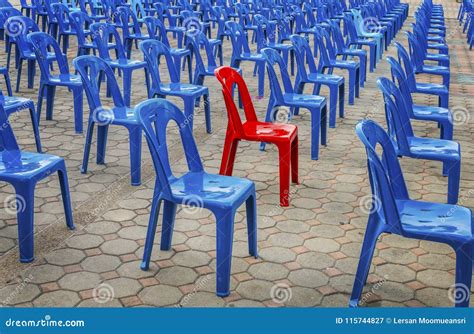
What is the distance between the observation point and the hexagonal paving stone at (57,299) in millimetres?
3414

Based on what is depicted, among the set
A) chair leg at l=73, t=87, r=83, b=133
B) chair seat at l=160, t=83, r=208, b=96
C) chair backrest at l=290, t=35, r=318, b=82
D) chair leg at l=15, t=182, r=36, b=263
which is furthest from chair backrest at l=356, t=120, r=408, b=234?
chair leg at l=73, t=87, r=83, b=133

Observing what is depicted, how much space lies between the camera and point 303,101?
241 inches

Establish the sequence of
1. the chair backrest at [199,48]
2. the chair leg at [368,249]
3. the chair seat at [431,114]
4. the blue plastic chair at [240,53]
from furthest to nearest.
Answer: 1. the blue plastic chair at [240,53]
2. the chair backrest at [199,48]
3. the chair seat at [431,114]
4. the chair leg at [368,249]

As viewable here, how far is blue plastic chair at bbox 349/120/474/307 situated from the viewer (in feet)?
10.3

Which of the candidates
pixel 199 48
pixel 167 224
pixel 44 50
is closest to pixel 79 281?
pixel 167 224

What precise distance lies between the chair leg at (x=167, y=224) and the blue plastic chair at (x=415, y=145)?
162cm

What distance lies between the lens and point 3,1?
10.3 m

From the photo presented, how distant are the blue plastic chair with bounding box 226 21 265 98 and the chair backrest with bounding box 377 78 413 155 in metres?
3.57

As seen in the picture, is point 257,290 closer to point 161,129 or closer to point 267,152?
point 161,129

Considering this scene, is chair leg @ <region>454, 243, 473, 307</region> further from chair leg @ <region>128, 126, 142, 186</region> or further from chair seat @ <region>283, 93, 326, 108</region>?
chair seat @ <region>283, 93, 326, 108</region>

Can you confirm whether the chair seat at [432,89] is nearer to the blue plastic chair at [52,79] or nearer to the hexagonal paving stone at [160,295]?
the blue plastic chair at [52,79]

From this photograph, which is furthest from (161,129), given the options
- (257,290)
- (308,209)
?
(308,209)

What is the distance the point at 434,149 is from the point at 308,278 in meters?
1.62

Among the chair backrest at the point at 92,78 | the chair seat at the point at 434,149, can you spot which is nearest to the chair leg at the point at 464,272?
the chair seat at the point at 434,149
